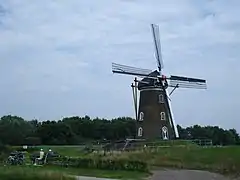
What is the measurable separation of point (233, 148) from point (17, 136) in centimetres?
4792

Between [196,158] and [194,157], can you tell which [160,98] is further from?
[196,158]

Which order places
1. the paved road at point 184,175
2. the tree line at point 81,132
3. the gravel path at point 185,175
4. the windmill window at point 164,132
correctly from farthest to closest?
1. the tree line at point 81,132
2. the windmill window at point 164,132
3. the gravel path at point 185,175
4. the paved road at point 184,175

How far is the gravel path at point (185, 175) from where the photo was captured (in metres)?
32.7

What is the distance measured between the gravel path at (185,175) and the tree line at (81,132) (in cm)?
3837

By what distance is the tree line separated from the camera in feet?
276

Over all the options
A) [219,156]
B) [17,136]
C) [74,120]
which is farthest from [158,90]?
[74,120]

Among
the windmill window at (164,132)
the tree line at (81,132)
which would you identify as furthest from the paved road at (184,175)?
the tree line at (81,132)

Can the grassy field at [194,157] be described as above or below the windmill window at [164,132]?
below

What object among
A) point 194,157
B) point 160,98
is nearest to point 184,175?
point 194,157

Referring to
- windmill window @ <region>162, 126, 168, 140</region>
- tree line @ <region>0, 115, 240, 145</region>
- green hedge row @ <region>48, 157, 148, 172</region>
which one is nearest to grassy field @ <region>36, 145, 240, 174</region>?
green hedge row @ <region>48, 157, 148, 172</region>

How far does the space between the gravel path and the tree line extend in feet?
126

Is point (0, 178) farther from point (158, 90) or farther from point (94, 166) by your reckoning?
point (158, 90)

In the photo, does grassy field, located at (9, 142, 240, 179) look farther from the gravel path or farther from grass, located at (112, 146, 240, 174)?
the gravel path

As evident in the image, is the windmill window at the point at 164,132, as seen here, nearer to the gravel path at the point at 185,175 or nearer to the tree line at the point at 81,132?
the tree line at the point at 81,132
